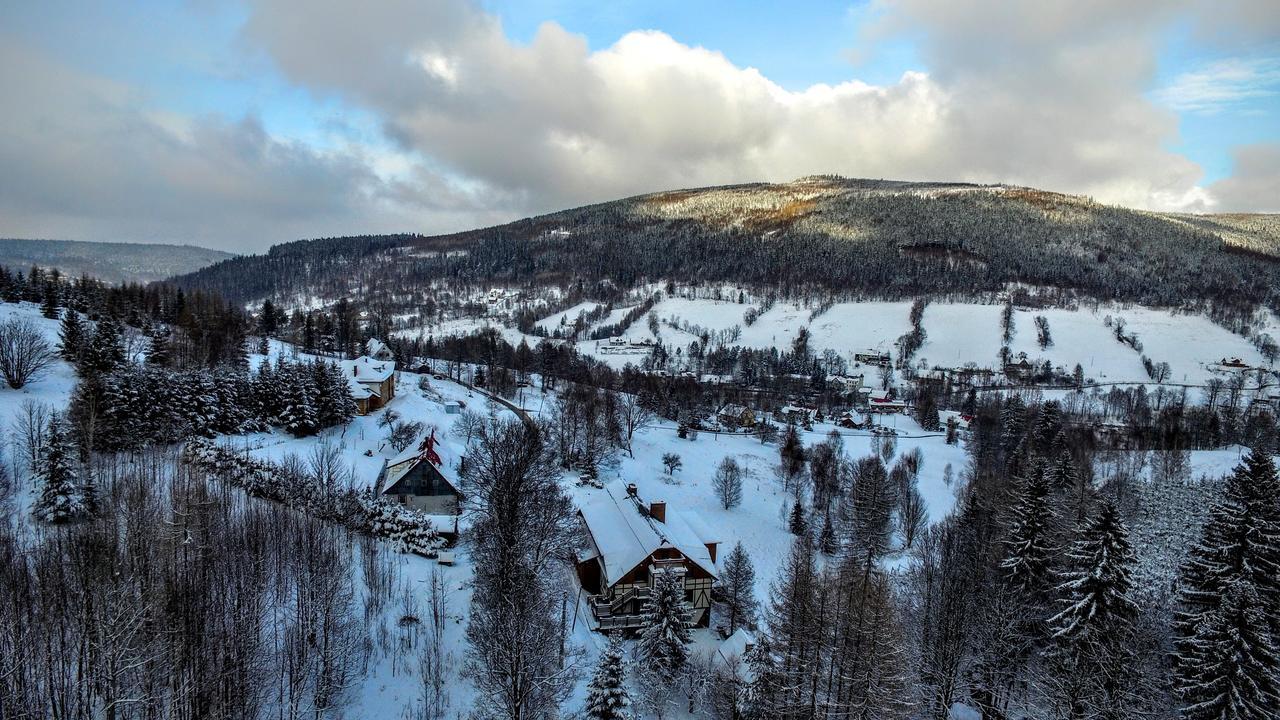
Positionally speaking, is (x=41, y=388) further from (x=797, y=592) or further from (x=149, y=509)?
(x=797, y=592)

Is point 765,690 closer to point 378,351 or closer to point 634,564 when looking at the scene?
point 634,564

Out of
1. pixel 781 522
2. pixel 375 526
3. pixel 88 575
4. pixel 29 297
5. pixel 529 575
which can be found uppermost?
pixel 29 297

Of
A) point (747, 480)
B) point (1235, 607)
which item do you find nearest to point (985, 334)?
point (747, 480)

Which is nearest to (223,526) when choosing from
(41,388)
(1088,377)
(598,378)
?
(41,388)

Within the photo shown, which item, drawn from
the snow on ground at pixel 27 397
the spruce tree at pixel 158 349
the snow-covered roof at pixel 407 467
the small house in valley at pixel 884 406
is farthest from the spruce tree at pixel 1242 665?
the small house in valley at pixel 884 406

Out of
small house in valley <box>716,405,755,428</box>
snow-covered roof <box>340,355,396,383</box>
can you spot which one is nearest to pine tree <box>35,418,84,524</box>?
snow-covered roof <box>340,355,396,383</box>

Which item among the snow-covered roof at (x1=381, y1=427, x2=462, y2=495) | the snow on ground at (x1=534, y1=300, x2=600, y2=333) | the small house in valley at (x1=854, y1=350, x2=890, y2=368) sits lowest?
the snow-covered roof at (x1=381, y1=427, x2=462, y2=495)

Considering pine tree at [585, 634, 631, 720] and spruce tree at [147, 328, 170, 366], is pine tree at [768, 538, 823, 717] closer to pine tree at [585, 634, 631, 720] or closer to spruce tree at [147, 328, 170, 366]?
pine tree at [585, 634, 631, 720]
